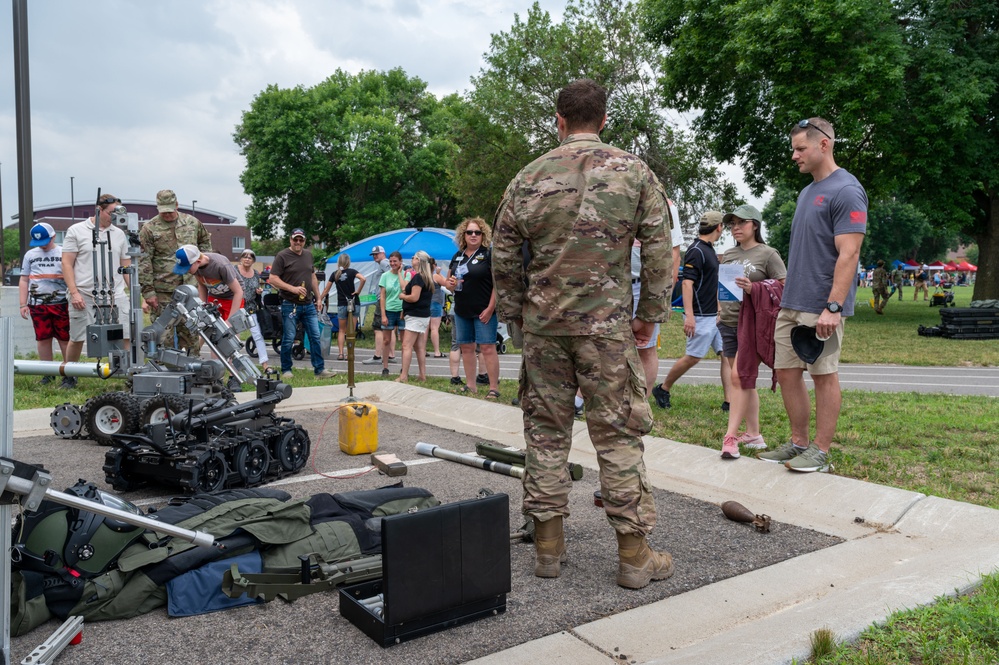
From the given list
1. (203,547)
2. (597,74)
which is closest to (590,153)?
(203,547)

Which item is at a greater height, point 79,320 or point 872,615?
point 79,320

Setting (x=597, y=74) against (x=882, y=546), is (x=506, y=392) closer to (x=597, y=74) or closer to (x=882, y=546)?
(x=882, y=546)

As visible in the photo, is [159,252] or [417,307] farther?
[417,307]

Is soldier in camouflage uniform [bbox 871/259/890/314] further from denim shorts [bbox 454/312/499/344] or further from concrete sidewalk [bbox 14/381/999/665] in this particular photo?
concrete sidewalk [bbox 14/381/999/665]

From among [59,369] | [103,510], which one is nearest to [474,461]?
[103,510]

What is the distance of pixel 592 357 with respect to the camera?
3.69m

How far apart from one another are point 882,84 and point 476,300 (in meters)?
18.4

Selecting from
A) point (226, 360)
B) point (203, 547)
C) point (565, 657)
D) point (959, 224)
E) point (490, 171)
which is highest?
point (490, 171)

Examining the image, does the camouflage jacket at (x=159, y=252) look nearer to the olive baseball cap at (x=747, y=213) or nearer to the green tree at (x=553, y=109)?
the olive baseball cap at (x=747, y=213)

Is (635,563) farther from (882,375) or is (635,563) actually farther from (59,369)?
(882,375)

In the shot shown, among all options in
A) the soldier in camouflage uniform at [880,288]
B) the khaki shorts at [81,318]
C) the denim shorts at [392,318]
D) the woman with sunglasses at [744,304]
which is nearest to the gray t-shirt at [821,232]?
the woman with sunglasses at [744,304]

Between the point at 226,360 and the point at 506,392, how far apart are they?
3.65 metres

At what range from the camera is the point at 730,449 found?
5.76 m

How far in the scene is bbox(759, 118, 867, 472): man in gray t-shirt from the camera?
16.2ft
